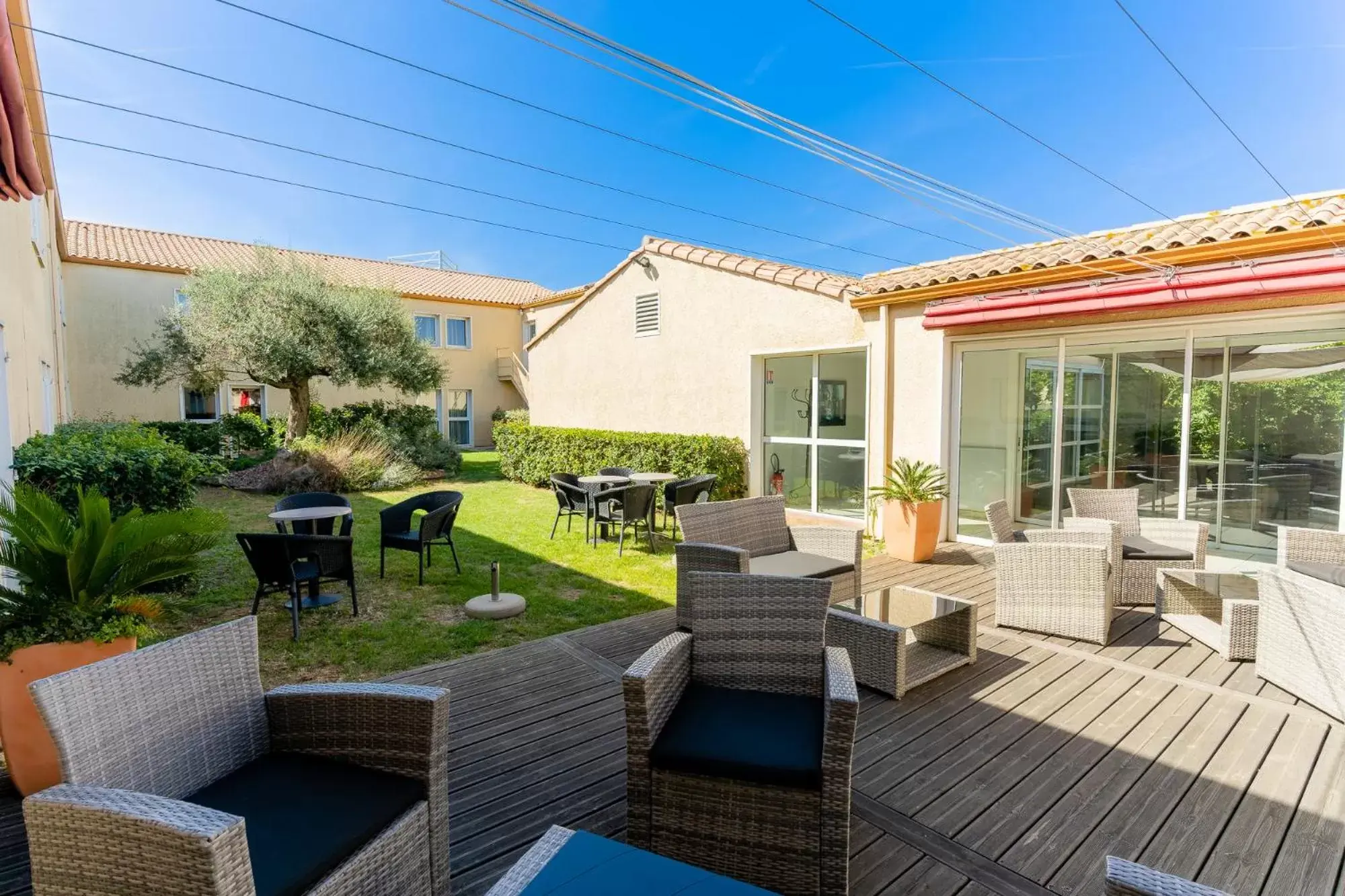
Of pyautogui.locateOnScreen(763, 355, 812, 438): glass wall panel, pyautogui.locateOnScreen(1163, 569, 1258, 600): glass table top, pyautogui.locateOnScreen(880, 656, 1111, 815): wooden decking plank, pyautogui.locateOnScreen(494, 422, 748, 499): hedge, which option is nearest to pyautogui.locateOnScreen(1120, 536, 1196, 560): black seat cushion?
pyautogui.locateOnScreen(1163, 569, 1258, 600): glass table top

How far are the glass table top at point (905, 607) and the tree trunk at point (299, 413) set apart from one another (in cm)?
1461

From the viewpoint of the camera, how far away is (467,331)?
78.5ft

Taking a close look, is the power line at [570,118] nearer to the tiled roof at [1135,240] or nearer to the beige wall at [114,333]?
the tiled roof at [1135,240]

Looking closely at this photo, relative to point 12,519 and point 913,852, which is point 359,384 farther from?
point 913,852

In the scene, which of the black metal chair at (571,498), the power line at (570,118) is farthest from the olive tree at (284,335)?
the black metal chair at (571,498)

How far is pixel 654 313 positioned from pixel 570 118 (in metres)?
3.77

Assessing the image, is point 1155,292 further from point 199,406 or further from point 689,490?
point 199,406

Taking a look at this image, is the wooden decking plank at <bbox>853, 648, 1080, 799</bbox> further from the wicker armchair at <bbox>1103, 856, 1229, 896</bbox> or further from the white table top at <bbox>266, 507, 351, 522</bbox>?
the white table top at <bbox>266, 507, 351, 522</bbox>

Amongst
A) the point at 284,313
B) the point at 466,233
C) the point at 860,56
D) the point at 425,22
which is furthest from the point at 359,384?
the point at 860,56

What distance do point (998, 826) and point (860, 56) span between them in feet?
25.7

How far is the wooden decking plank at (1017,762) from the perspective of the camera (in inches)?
107

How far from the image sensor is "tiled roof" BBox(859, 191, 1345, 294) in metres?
5.53

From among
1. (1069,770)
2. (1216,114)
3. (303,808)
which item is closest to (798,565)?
(1069,770)

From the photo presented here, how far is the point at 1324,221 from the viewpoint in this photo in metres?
5.23
